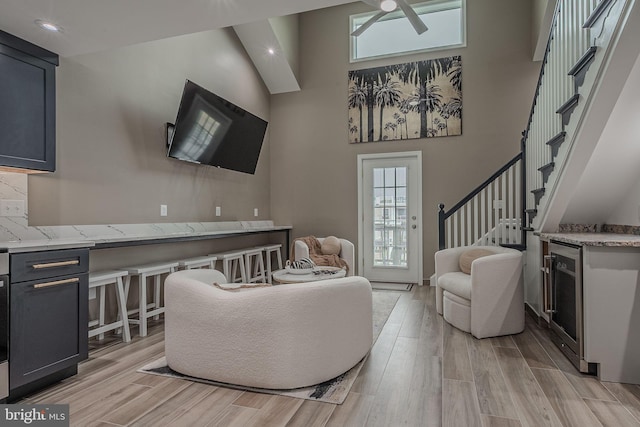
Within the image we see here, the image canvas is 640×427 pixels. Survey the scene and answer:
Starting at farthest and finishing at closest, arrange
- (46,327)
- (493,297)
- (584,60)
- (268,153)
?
(268,153), (493,297), (584,60), (46,327)

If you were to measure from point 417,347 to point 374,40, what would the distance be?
16.4 feet

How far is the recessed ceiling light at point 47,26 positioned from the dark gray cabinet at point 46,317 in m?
1.48

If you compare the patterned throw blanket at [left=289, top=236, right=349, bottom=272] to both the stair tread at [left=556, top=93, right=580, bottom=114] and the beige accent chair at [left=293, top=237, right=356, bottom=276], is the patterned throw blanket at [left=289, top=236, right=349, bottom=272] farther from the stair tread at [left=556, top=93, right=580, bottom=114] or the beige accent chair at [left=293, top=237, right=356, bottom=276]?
the stair tread at [left=556, top=93, right=580, bottom=114]

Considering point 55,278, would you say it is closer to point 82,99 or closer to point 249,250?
point 82,99

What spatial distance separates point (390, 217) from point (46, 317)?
4686mm

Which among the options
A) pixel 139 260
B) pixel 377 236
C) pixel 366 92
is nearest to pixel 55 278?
pixel 139 260

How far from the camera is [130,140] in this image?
12.3 ft

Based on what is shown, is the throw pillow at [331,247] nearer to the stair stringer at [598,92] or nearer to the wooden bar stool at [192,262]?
the wooden bar stool at [192,262]

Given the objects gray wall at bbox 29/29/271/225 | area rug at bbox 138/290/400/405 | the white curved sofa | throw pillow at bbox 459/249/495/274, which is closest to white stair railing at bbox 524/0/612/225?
throw pillow at bbox 459/249/495/274

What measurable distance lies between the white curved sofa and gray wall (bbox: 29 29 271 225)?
1.43m

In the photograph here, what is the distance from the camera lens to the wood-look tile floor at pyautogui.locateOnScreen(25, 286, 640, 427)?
1924 mm

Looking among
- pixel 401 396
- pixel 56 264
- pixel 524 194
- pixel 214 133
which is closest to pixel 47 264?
pixel 56 264

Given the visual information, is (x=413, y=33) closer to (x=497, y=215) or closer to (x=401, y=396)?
(x=497, y=215)

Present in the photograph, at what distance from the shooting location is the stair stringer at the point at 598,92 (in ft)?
6.60
